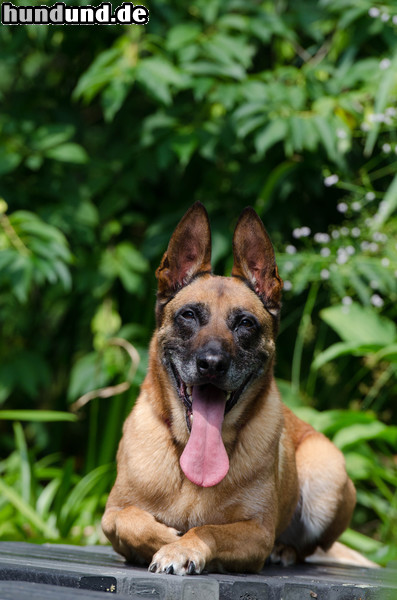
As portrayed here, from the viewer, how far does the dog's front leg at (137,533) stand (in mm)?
2555

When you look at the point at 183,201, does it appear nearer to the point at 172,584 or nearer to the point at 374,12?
the point at 374,12

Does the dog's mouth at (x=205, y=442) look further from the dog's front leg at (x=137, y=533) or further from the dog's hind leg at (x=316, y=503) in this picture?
the dog's hind leg at (x=316, y=503)

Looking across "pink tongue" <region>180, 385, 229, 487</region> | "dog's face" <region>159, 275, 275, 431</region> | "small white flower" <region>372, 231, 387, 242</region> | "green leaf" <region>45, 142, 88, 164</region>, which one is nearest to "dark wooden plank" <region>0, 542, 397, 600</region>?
"pink tongue" <region>180, 385, 229, 487</region>

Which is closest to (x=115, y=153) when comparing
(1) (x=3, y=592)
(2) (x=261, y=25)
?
(2) (x=261, y=25)

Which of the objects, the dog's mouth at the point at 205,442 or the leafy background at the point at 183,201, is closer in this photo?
the dog's mouth at the point at 205,442

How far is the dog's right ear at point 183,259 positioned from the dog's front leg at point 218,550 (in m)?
0.82

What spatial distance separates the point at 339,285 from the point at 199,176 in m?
1.68

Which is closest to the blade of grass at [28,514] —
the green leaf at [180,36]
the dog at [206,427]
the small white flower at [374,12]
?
the dog at [206,427]

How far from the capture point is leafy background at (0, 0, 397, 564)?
4840mm

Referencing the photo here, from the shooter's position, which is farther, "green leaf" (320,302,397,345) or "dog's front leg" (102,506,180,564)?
"green leaf" (320,302,397,345)

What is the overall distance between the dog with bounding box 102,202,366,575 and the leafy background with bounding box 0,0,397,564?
1.75 metres

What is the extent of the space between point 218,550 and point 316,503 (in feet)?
3.47

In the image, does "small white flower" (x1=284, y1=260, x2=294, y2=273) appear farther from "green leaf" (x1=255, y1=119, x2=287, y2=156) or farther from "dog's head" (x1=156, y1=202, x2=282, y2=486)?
"dog's head" (x1=156, y1=202, x2=282, y2=486)

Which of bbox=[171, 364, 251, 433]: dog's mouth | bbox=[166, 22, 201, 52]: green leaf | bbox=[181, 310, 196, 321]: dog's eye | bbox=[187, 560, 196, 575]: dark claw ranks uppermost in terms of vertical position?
bbox=[166, 22, 201, 52]: green leaf
